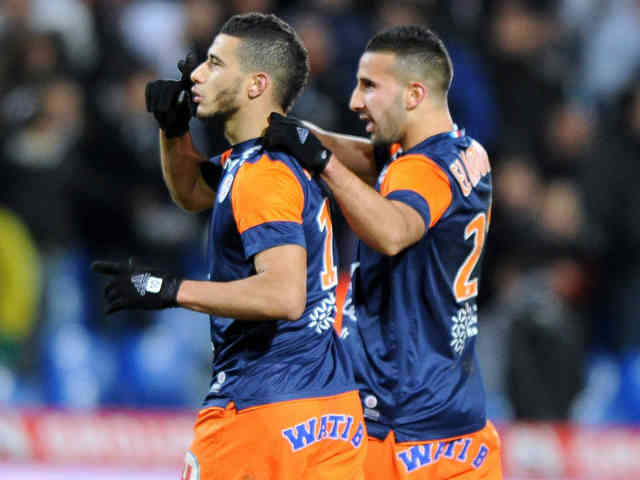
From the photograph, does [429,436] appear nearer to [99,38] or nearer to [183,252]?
[183,252]

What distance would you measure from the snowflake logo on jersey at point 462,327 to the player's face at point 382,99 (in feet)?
2.38

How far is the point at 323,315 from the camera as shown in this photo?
4.12m

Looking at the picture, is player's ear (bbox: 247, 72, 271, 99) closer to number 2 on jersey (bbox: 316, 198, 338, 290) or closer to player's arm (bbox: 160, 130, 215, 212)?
number 2 on jersey (bbox: 316, 198, 338, 290)

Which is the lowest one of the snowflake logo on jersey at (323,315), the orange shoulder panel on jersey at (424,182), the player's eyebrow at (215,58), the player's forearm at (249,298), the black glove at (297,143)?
the snowflake logo on jersey at (323,315)

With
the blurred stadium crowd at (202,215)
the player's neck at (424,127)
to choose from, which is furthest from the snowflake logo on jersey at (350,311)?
the blurred stadium crowd at (202,215)

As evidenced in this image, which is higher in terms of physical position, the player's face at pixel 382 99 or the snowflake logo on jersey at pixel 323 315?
the player's face at pixel 382 99

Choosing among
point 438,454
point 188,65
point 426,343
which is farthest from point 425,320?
point 188,65

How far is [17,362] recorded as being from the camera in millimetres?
8906

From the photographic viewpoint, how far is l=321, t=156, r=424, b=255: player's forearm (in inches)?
162

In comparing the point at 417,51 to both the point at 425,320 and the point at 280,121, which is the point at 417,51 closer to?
the point at 280,121

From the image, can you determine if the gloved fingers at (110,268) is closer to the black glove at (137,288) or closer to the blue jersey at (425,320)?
the black glove at (137,288)

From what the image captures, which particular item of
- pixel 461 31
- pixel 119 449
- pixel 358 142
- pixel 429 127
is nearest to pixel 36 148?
pixel 119 449

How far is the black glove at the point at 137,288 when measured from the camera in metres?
3.83

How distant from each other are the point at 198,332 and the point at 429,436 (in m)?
4.77
